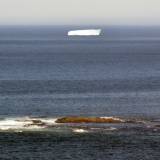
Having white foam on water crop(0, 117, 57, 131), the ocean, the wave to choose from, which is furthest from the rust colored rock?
white foam on water crop(0, 117, 57, 131)

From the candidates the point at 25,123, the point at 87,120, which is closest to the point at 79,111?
the point at 87,120

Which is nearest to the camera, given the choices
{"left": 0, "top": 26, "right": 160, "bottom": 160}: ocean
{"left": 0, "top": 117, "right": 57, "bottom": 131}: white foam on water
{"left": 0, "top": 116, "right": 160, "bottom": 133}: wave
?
{"left": 0, "top": 26, "right": 160, "bottom": 160}: ocean

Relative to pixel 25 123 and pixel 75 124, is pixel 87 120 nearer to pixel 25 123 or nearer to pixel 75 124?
pixel 75 124

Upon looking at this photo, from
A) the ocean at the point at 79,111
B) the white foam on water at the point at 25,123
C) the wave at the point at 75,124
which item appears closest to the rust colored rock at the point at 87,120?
the wave at the point at 75,124

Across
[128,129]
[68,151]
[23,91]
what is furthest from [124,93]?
[68,151]

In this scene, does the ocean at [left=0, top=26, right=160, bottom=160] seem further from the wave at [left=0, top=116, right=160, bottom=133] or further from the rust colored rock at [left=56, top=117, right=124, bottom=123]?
the rust colored rock at [left=56, top=117, right=124, bottom=123]

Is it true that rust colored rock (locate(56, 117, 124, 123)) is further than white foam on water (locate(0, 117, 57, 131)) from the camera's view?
Yes

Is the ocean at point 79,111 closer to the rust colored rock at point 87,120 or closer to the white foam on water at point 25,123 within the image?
the white foam on water at point 25,123

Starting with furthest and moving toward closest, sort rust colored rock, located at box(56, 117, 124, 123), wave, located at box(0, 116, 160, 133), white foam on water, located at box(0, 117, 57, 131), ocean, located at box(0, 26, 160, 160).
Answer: rust colored rock, located at box(56, 117, 124, 123) → white foam on water, located at box(0, 117, 57, 131) → wave, located at box(0, 116, 160, 133) → ocean, located at box(0, 26, 160, 160)

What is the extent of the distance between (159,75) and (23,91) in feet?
136

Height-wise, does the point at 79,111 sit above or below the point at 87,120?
above

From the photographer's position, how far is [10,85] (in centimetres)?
13175

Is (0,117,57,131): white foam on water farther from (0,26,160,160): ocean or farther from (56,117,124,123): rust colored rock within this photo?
(56,117,124,123): rust colored rock

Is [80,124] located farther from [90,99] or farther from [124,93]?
[124,93]
